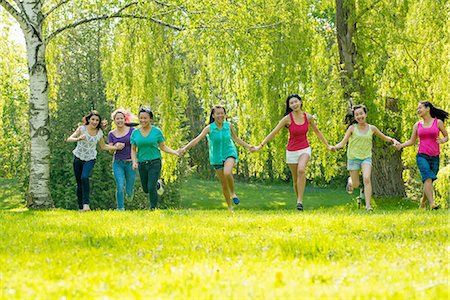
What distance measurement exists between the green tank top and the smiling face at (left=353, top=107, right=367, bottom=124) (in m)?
0.19

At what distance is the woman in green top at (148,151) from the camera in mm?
11477

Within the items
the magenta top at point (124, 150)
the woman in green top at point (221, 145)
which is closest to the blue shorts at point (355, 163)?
the woman in green top at point (221, 145)

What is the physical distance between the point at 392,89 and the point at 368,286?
1317 centimetres

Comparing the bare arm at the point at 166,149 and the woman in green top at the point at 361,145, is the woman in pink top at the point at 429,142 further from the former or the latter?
the bare arm at the point at 166,149

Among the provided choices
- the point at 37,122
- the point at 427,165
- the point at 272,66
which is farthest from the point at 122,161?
the point at 427,165

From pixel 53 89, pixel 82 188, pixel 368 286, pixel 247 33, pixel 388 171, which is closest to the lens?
pixel 368 286

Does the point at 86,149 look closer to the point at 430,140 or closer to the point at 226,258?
the point at 430,140

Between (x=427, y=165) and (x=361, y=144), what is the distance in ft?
4.12

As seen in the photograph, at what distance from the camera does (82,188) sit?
39.4ft

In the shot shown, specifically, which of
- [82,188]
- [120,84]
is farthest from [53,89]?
[82,188]

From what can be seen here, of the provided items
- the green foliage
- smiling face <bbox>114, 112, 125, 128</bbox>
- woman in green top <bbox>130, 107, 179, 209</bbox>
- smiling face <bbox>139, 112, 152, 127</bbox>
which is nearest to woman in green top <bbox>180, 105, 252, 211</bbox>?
woman in green top <bbox>130, 107, 179, 209</bbox>

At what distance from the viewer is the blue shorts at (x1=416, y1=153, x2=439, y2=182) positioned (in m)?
11.2

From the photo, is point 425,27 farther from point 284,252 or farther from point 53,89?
point 284,252

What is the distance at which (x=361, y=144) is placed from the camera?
1127 centimetres
